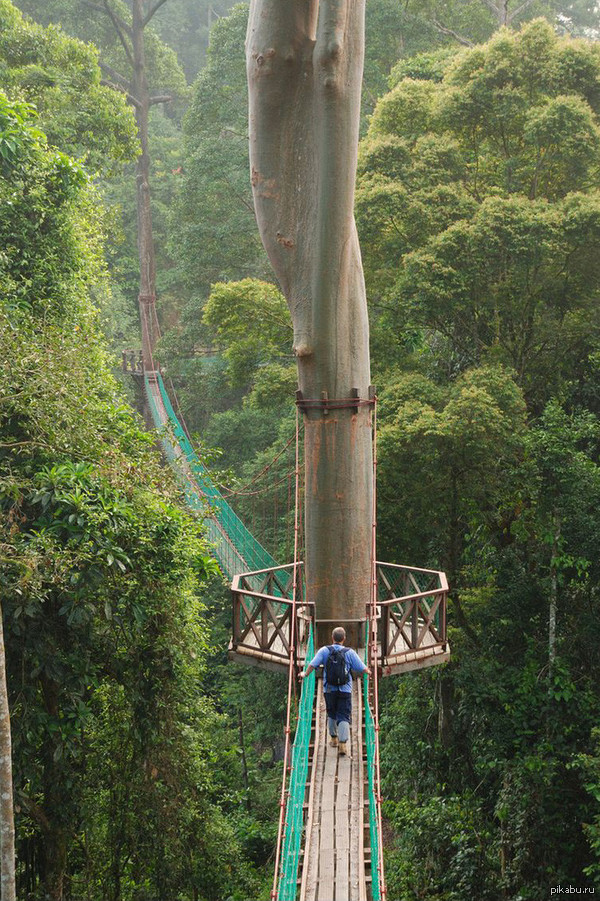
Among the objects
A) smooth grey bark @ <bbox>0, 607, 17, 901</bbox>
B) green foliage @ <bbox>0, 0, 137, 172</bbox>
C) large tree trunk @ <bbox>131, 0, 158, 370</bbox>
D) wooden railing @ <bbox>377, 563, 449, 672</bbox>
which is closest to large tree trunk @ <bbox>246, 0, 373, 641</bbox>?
wooden railing @ <bbox>377, 563, 449, 672</bbox>

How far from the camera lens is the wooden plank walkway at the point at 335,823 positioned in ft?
10.8

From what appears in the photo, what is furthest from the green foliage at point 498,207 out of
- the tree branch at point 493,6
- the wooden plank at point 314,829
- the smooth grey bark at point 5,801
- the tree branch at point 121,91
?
the tree branch at point 121,91

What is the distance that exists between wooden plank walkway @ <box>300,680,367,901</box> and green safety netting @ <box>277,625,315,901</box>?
0.19 ft

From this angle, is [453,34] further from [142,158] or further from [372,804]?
[372,804]

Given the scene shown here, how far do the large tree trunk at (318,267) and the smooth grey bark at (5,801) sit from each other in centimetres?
162

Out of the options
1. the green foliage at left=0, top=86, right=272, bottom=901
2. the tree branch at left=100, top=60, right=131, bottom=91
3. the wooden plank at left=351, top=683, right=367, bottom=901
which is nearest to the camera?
the wooden plank at left=351, top=683, right=367, bottom=901

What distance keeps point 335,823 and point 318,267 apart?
2.60 meters

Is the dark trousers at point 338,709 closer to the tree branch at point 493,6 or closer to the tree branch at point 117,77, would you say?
the tree branch at point 493,6

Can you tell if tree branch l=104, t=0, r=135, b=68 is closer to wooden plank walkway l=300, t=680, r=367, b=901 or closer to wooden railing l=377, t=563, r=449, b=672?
wooden railing l=377, t=563, r=449, b=672

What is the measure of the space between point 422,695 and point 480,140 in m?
5.09

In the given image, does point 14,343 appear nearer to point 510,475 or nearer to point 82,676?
point 82,676

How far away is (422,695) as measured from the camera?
8.73 metres

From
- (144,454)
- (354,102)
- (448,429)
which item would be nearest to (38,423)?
(144,454)

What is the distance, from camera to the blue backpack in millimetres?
3912
